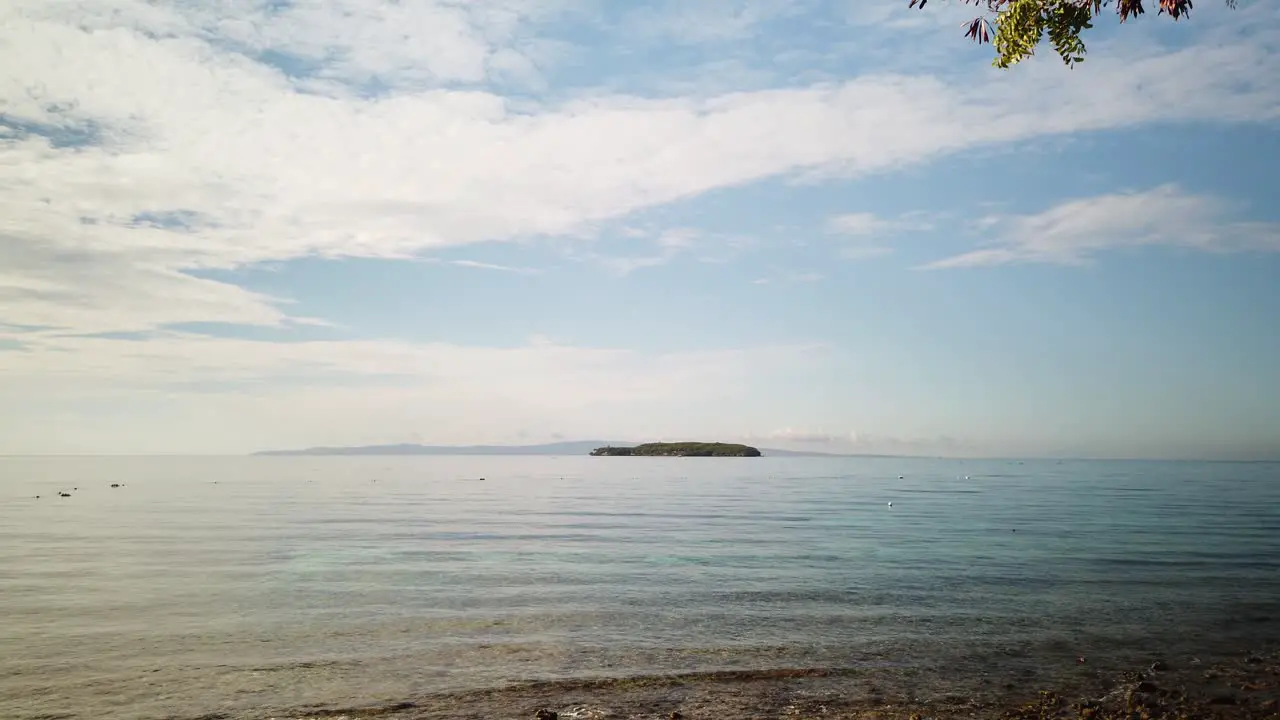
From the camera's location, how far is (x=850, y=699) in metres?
16.3

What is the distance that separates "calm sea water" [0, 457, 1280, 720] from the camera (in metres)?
18.8

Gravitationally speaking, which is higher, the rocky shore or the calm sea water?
the rocky shore

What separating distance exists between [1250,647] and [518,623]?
2152 centimetres

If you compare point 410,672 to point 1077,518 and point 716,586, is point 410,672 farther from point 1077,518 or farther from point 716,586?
point 1077,518

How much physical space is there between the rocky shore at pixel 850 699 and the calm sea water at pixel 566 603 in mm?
1070

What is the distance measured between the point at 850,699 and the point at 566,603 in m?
13.0

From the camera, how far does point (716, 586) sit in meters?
30.2

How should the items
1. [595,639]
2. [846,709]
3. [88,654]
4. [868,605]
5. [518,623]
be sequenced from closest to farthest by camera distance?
[846,709], [88,654], [595,639], [518,623], [868,605]

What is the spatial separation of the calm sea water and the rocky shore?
1.07 meters

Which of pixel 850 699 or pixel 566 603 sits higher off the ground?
pixel 850 699

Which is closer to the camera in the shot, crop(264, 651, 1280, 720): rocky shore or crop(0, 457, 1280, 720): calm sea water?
crop(264, 651, 1280, 720): rocky shore

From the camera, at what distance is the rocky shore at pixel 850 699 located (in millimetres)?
15336

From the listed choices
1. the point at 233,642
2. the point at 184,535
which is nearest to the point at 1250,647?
the point at 233,642

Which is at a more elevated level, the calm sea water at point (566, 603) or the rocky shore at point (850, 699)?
the rocky shore at point (850, 699)
